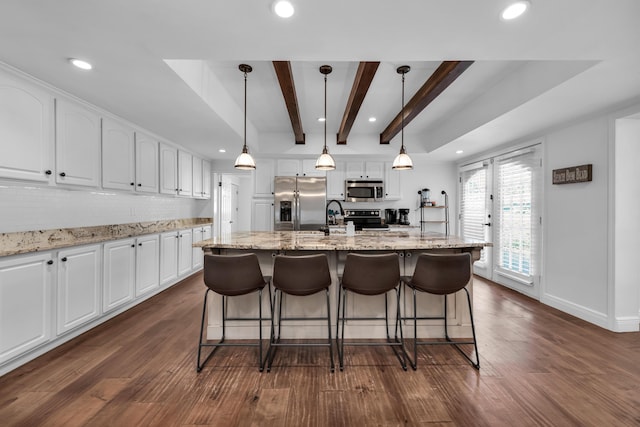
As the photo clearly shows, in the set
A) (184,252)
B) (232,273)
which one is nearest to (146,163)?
(184,252)

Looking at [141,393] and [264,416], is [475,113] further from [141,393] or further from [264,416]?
[141,393]

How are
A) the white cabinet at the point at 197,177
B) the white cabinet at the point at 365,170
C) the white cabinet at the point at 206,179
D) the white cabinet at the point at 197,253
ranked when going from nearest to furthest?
the white cabinet at the point at 197,177 → the white cabinet at the point at 197,253 → the white cabinet at the point at 206,179 → the white cabinet at the point at 365,170

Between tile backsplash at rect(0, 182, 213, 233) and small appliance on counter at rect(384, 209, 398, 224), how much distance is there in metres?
4.08

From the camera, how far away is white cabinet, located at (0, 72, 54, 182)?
2072 mm

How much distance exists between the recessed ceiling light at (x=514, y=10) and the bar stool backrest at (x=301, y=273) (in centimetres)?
182

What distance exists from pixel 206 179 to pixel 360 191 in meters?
3.01

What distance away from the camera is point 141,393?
1.90 metres

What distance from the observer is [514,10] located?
5.02ft

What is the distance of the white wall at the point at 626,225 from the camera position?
2828 mm

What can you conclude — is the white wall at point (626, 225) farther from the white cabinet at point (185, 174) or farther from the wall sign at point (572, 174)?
the white cabinet at point (185, 174)

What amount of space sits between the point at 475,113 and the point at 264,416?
3876 millimetres

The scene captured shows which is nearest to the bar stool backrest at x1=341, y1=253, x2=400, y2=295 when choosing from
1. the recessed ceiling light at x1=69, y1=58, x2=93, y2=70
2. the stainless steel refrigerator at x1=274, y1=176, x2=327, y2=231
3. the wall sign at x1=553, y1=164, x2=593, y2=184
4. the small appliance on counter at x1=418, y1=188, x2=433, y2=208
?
the recessed ceiling light at x1=69, y1=58, x2=93, y2=70

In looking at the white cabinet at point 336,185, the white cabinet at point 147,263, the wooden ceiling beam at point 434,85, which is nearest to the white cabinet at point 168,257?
the white cabinet at point 147,263

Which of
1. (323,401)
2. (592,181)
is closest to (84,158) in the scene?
(323,401)
